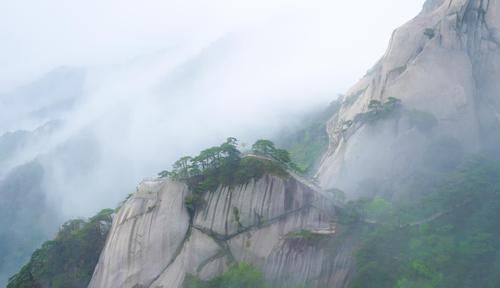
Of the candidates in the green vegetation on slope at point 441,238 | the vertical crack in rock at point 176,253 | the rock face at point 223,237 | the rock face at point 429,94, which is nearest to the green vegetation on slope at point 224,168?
the rock face at point 223,237

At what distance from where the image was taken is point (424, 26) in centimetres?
6450

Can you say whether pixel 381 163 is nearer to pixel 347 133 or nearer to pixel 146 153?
pixel 347 133

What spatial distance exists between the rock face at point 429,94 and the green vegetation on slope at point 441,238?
6223 millimetres

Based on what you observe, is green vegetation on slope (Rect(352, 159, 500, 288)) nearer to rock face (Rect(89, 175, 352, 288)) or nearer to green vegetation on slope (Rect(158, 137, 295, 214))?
rock face (Rect(89, 175, 352, 288))

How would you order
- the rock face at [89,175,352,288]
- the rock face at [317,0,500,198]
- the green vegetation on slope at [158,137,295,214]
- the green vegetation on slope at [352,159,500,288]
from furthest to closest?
1. the rock face at [317,0,500,198]
2. the green vegetation on slope at [158,137,295,214]
3. the rock face at [89,175,352,288]
4. the green vegetation on slope at [352,159,500,288]

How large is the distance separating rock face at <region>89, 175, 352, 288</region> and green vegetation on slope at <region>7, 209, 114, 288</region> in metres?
3.70

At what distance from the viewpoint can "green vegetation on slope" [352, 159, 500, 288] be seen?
41.8 metres

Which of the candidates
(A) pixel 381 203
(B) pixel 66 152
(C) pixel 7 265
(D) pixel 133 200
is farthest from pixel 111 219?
(B) pixel 66 152

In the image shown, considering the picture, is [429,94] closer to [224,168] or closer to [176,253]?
[224,168]

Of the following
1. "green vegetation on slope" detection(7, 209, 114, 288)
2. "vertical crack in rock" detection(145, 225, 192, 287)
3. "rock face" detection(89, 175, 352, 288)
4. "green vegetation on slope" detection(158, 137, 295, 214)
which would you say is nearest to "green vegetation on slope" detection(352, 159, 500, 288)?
"rock face" detection(89, 175, 352, 288)

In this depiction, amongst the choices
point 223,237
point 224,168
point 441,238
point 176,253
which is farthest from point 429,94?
point 176,253

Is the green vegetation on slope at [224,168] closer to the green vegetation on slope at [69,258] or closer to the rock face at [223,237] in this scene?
the rock face at [223,237]

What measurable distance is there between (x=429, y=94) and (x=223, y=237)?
25915mm

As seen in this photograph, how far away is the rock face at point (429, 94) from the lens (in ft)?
189
